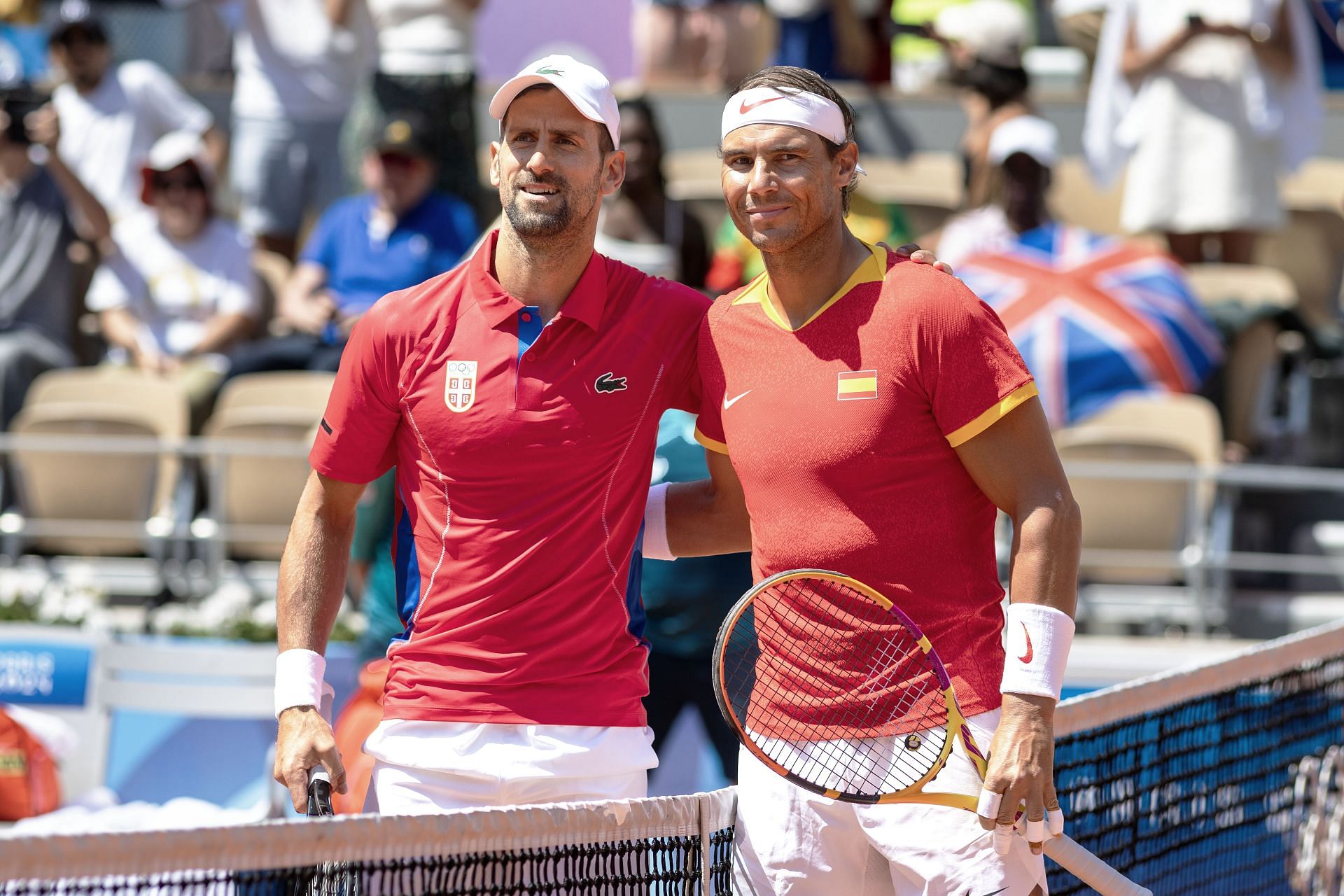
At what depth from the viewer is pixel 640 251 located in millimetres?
7242

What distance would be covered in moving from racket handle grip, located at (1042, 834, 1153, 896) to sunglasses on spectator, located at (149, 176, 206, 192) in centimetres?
667

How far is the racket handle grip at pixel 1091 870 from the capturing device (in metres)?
3.09

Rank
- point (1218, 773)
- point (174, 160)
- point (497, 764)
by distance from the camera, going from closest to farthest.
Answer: point (497, 764)
point (1218, 773)
point (174, 160)

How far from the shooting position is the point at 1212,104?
853cm

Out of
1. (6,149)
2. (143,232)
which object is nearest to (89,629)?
(143,232)

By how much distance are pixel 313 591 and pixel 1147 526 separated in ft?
14.4

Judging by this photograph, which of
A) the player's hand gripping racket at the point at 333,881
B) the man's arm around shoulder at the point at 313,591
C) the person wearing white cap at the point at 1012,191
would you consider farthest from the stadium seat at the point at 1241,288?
the player's hand gripping racket at the point at 333,881

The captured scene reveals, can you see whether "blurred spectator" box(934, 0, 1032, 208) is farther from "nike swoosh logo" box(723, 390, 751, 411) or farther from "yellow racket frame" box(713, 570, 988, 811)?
"yellow racket frame" box(713, 570, 988, 811)

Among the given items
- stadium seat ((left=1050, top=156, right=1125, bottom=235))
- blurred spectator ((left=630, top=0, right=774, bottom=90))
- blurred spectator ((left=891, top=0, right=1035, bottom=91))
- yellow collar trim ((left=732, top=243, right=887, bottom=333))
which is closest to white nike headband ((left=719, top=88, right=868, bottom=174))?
yellow collar trim ((left=732, top=243, right=887, bottom=333))

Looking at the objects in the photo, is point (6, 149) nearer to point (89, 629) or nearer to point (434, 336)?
point (89, 629)

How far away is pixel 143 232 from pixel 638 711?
624cm

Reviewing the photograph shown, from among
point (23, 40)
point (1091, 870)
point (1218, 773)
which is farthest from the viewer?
point (23, 40)

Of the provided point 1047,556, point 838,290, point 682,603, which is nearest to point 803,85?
→ point 838,290

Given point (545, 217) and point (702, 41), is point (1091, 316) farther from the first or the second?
point (545, 217)
